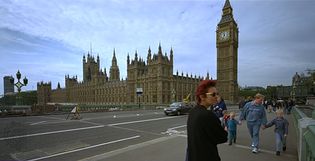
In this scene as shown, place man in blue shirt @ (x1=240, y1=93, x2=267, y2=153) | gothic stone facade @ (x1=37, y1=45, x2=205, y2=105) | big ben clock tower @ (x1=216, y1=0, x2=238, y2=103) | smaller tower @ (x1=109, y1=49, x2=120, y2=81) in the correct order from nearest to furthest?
man in blue shirt @ (x1=240, y1=93, x2=267, y2=153) → gothic stone facade @ (x1=37, y1=45, x2=205, y2=105) → big ben clock tower @ (x1=216, y1=0, x2=238, y2=103) → smaller tower @ (x1=109, y1=49, x2=120, y2=81)

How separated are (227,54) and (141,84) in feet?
119

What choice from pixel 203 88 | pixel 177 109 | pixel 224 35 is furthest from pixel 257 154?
pixel 224 35

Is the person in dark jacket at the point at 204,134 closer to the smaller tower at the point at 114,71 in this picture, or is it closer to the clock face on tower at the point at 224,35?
the clock face on tower at the point at 224,35

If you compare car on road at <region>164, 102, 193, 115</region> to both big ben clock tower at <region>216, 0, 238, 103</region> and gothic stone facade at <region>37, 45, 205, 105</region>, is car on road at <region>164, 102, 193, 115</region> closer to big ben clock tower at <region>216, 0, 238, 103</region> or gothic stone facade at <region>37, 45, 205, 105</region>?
gothic stone facade at <region>37, 45, 205, 105</region>

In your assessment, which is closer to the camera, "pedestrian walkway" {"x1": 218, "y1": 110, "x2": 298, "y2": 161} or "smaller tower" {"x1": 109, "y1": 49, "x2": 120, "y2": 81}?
"pedestrian walkway" {"x1": 218, "y1": 110, "x2": 298, "y2": 161}

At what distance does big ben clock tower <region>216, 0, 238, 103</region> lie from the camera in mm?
103875

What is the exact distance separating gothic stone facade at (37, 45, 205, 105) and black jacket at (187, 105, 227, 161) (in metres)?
68.2

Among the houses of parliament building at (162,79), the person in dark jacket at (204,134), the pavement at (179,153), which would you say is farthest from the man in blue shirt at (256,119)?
the houses of parliament building at (162,79)

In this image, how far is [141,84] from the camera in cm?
10138

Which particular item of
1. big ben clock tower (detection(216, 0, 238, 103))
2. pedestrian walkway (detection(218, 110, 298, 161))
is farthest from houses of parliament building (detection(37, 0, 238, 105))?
pedestrian walkway (detection(218, 110, 298, 161))

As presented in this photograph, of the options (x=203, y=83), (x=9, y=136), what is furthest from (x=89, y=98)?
(x=203, y=83)

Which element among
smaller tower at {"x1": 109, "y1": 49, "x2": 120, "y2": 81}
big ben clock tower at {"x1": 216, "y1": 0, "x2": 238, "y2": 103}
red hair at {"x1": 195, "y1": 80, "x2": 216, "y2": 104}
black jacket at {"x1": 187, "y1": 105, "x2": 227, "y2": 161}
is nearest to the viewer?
black jacket at {"x1": 187, "y1": 105, "x2": 227, "y2": 161}

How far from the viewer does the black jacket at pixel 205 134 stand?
2826 mm

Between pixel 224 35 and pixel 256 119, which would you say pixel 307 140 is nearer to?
pixel 256 119
